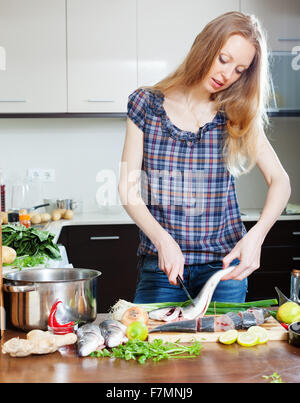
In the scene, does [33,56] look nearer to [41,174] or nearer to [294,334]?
[41,174]

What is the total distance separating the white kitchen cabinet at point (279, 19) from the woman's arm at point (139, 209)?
2.12 m

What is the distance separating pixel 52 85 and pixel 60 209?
74cm

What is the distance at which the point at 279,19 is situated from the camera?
134 inches

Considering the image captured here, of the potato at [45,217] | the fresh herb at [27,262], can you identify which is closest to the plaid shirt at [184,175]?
the fresh herb at [27,262]

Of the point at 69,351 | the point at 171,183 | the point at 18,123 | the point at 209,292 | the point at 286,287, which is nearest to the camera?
the point at 69,351

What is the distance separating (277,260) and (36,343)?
230 centimetres

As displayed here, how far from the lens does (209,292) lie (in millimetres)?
1256

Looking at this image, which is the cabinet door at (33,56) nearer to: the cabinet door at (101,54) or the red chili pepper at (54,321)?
the cabinet door at (101,54)

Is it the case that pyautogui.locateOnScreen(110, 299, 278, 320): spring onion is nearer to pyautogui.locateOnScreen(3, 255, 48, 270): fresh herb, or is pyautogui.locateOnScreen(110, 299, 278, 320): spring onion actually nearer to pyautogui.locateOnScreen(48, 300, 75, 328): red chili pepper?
pyautogui.locateOnScreen(48, 300, 75, 328): red chili pepper

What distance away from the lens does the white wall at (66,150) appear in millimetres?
3539

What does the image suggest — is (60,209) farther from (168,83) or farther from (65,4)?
(168,83)

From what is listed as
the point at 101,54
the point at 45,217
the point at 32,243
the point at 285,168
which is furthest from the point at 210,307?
the point at 285,168

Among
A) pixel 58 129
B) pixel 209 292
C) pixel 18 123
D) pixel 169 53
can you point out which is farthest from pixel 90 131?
pixel 209 292

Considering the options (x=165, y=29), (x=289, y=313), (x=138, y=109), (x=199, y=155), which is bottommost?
(x=289, y=313)
